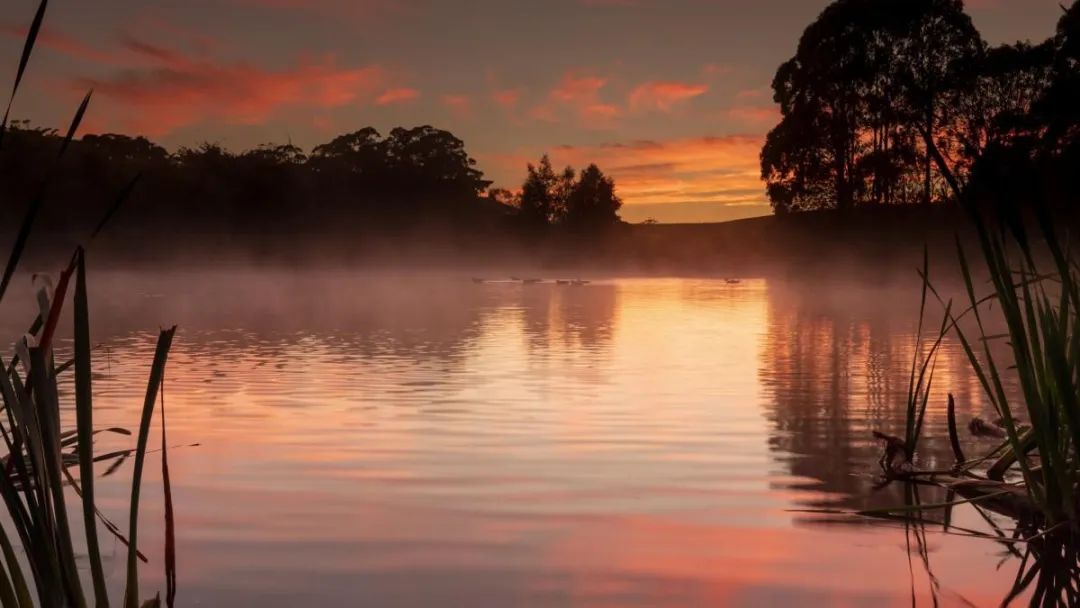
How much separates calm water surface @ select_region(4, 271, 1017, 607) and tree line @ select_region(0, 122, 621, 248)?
5969cm

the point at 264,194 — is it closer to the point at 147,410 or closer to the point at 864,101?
the point at 864,101

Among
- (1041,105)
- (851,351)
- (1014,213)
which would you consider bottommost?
(851,351)

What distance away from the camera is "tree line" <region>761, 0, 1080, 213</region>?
42.9m

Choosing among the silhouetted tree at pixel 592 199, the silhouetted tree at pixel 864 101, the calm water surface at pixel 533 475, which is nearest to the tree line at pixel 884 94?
the silhouetted tree at pixel 864 101

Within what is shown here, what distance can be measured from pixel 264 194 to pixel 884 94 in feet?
141

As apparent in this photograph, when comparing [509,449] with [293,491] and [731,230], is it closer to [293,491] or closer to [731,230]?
[293,491]

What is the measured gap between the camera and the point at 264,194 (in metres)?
78.1

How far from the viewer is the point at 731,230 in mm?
74938

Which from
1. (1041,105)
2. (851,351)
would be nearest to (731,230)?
(1041,105)

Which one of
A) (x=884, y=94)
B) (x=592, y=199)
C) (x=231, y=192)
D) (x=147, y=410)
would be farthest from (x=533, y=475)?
(x=592, y=199)

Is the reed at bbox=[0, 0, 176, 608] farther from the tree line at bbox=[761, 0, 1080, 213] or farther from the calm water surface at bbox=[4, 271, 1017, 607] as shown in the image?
the tree line at bbox=[761, 0, 1080, 213]

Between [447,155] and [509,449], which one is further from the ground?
[447,155]

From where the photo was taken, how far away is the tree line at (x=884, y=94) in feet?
141

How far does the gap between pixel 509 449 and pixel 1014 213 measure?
424 centimetres
